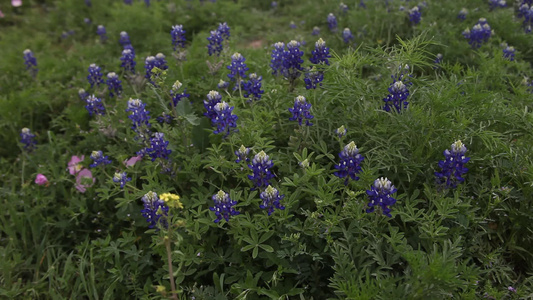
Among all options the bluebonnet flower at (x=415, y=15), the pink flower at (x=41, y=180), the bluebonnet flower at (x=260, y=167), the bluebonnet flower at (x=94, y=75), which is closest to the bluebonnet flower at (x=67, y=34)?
the bluebonnet flower at (x=94, y=75)

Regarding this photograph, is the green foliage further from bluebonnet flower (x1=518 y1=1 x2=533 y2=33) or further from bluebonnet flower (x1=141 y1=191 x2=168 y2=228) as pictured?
bluebonnet flower (x1=518 y1=1 x2=533 y2=33)

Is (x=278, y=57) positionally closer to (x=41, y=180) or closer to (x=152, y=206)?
(x=152, y=206)

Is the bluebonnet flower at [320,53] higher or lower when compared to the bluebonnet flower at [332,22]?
higher

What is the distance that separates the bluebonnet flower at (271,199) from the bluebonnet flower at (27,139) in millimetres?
2393

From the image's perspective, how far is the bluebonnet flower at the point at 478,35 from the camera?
12.2ft

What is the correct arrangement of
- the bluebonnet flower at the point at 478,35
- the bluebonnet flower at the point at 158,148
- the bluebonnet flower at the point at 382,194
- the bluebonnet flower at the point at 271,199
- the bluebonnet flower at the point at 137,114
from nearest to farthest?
A: the bluebonnet flower at the point at 382,194 < the bluebonnet flower at the point at 271,199 < the bluebonnet flower at the point at 158,148 < the bluebonnet flower at the point at 137,114 < the bluebonnet flower at the point at 478,35

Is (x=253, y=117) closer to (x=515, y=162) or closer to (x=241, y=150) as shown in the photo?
(x=241, y=150)

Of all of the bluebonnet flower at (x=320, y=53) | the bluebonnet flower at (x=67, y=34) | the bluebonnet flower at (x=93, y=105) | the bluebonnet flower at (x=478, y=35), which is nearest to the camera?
the bluebonnet flower at (x=320, y=53)

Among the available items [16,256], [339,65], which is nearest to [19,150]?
[16,256]

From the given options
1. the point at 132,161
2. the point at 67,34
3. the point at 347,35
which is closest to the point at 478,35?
the point at 347,35

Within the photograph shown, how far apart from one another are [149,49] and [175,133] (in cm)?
206

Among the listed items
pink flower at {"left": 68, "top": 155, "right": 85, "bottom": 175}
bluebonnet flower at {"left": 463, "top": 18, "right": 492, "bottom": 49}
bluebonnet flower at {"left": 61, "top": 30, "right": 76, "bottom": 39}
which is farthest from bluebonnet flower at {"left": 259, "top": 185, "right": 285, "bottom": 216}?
bluebonnet flower at {"left": 61, "top": 30, "right": 76, "bottom": 39}

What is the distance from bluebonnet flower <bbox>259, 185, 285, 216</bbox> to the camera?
227 centimetres

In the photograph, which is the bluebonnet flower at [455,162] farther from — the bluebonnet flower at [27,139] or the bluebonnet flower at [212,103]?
the bluebonnet flower at [27,139]
